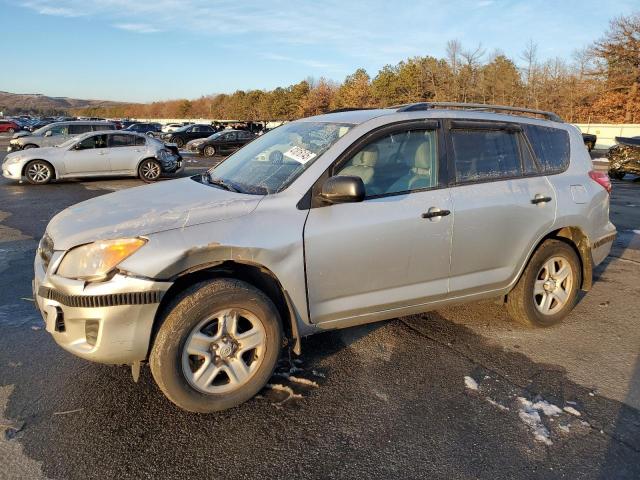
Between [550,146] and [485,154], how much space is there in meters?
0.83

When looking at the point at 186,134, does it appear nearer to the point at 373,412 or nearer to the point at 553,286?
the point at 553,286

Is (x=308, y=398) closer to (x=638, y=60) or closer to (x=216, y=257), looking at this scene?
(x=216, y=257)

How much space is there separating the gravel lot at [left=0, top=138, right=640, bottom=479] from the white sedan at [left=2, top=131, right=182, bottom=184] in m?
10.9

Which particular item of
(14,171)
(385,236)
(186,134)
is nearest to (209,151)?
(186,134)

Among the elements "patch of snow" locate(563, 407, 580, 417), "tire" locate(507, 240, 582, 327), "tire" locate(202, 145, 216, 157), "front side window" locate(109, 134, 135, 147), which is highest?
"front side window" locate(109, 134, 135, 147)

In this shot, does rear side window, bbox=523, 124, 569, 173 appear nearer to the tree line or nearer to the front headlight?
the front headlight

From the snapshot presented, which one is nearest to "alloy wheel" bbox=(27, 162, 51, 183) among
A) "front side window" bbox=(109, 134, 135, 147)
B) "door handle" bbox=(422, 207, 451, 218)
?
"front side window" bbox=(109, 134, 135, 147)

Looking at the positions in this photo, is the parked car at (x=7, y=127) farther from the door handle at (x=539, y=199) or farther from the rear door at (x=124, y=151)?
the door handle at (x=539, y=199)

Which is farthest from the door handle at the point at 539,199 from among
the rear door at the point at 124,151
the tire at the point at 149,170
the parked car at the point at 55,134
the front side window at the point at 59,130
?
the front side window at the point at 59,130

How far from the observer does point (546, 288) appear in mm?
4219

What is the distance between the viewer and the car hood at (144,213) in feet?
9.16

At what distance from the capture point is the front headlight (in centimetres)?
265

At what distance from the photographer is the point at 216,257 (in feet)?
9.28

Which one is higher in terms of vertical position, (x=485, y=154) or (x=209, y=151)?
(x=209, y=151)
